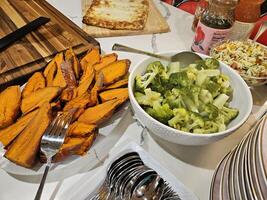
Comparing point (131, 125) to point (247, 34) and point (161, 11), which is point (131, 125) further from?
point (161, 11)

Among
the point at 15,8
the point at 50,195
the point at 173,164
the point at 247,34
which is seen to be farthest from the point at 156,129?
the point at 15,8

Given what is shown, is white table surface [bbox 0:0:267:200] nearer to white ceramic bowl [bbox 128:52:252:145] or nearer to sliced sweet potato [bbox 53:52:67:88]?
white ceramic bowl [bbox 128:52:252:145]

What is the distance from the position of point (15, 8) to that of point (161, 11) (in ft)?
1.98

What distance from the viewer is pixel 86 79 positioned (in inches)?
28.8

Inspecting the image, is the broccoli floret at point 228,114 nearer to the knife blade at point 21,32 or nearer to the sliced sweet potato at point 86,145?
the sliced sweet potato at point 86,145

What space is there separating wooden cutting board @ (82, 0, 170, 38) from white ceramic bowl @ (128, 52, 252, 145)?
0.36 m

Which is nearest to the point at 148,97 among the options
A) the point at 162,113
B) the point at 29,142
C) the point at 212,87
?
the point at 162,113

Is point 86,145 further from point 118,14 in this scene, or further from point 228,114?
point 118,14

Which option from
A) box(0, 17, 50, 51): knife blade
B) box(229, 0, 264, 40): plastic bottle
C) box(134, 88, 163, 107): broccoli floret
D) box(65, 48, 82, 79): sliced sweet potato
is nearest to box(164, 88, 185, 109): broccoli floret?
box(134, 88, 163, 107): broccoli floret

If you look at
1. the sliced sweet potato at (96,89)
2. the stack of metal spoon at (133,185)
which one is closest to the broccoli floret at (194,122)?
the stack of metal spoon at (133,185)

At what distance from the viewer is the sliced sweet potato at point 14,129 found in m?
0.57

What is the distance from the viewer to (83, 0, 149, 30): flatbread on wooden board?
1086mm

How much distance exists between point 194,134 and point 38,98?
354 millimetres

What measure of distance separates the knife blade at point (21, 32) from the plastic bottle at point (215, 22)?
0.53 metres
